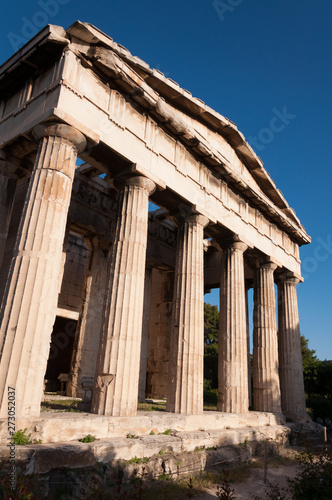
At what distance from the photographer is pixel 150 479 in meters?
8.05

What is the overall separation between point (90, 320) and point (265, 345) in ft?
25.8

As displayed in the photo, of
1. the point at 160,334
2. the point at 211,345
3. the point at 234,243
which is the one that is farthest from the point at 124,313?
the point at 211,345

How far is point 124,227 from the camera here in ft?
36.3

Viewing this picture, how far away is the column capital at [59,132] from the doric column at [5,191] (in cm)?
197

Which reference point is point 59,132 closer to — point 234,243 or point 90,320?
point 90,320

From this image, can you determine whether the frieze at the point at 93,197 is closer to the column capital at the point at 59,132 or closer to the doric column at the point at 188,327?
the doric column at the point at 188,327

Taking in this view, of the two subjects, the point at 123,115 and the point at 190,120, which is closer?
the point at 123,115

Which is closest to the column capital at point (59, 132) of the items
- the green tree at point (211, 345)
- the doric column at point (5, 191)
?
the doric column at point (5, 191)

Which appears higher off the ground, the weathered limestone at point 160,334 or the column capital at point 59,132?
the column capital at point 59,132

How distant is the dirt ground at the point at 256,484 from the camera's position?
26.5 ft

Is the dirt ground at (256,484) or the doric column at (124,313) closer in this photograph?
the dirt ground at (256,484)

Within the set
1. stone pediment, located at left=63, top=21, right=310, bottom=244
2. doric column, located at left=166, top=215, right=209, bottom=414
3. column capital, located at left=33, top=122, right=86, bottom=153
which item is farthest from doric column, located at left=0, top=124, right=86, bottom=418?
doric column, located at left=166, top=215, right=209, bottom=414

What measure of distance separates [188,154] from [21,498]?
1175cm

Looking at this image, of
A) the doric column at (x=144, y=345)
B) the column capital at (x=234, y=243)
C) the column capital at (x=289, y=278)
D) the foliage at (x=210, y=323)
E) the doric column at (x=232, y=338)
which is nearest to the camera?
the doric column at (x=232, y=338)
